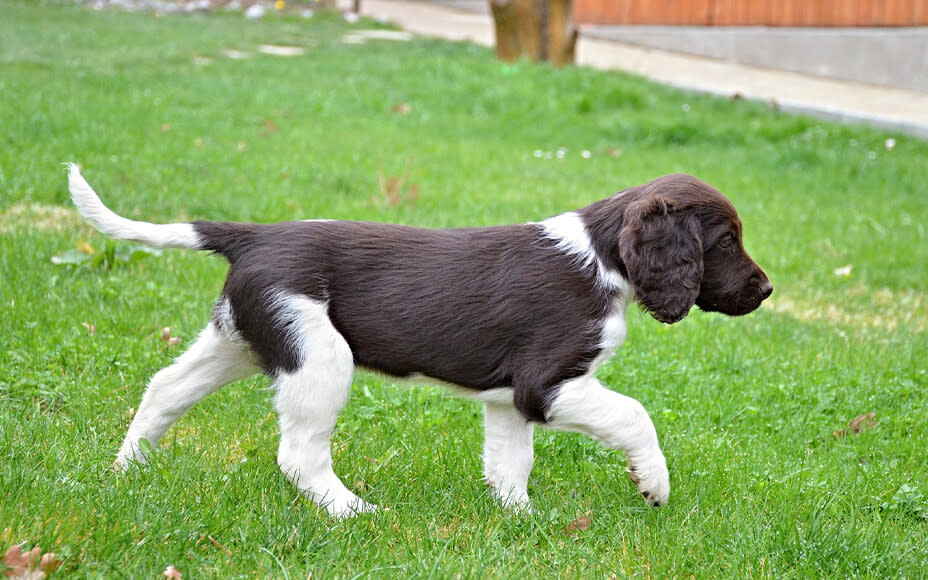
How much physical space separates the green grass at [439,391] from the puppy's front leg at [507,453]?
75 mm

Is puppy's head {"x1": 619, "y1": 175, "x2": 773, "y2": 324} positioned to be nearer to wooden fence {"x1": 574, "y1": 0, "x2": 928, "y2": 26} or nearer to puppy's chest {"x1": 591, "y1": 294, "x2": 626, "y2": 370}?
puppy's chest {"x1": 591, "y1": 294, "x2": 626, "y2": 370}

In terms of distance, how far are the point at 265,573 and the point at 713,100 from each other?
12.3m

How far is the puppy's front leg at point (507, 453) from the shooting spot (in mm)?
3623

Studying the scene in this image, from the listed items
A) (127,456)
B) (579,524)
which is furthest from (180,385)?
(579,524)

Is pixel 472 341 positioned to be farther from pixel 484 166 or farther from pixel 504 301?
pixel 484 166

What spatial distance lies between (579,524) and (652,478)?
0.29 m

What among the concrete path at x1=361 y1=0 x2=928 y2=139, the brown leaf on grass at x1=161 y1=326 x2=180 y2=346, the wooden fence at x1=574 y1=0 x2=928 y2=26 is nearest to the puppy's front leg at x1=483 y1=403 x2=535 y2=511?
the brown leaf on grass at x1=161 y1=326 x2=180 y2=346

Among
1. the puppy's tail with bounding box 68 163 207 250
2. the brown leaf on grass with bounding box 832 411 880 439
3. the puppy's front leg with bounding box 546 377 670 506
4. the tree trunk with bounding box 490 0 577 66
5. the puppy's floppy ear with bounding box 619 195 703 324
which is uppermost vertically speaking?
the puppy's tail with bounding box 68 163 207 250

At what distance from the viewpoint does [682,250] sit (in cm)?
340

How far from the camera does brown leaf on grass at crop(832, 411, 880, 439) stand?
4.49 meters

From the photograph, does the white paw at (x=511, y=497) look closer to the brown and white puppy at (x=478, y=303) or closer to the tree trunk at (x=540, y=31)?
the brown and white puppy at (x=478, y=303)

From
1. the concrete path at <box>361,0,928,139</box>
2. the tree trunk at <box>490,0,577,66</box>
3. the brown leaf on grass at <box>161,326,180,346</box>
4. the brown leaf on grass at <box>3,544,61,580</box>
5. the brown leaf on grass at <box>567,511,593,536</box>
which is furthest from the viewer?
the tree trunk at <box>490,0,577,66</box>

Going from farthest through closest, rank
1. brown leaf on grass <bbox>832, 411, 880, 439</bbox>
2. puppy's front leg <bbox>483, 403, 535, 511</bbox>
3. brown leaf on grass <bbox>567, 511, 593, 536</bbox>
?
brown leaf on grass <bbox>832, 411, 880, 439</bbox> → puppy's front leg <bbox>483, 403, 535, 511</bbox> → brown leaf on grass <bbox>567, 511, 593, 536</bbox>

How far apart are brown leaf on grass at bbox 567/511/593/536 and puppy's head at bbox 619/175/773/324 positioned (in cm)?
72
